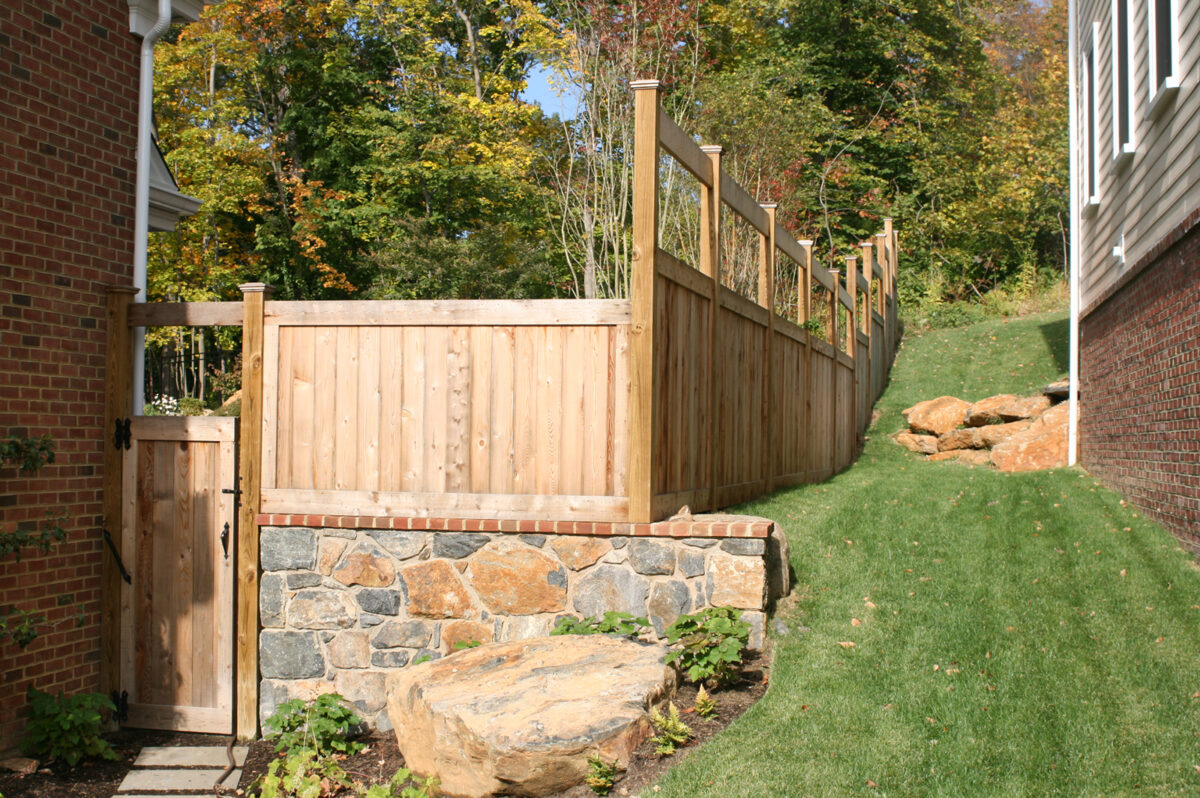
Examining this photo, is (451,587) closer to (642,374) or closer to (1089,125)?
(642,374)

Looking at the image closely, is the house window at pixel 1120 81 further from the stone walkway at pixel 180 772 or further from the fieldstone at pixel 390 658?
the stone walkway at pixel 180 772

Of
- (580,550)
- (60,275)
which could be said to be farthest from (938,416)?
(60,275)

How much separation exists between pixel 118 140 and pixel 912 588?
19.7 ft

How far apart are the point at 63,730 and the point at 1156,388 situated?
7818 mm

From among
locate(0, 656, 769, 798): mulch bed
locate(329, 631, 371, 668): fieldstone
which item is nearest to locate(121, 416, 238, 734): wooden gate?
locate(0, 656, 769, 798): mulch bed

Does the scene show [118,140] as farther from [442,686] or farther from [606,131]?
[606,131]

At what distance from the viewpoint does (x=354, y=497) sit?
6113 millimetres

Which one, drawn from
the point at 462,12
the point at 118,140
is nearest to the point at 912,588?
the point at 118,140

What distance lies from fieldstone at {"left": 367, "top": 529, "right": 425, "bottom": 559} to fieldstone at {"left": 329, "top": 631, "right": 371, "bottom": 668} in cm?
56

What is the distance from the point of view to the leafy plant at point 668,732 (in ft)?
14.9

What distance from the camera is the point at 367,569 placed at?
6020 mm

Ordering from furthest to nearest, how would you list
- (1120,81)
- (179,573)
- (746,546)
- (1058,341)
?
(1058,341), (1120,81), (179,573), (746,546)

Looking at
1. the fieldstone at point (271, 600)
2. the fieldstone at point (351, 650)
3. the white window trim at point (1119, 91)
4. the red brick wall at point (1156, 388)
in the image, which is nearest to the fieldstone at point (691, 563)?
the fieldstone at point (351, 650)

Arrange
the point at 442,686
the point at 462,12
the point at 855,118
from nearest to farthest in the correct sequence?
the point at 442,686, the point at 462,12, the point at 855,118
